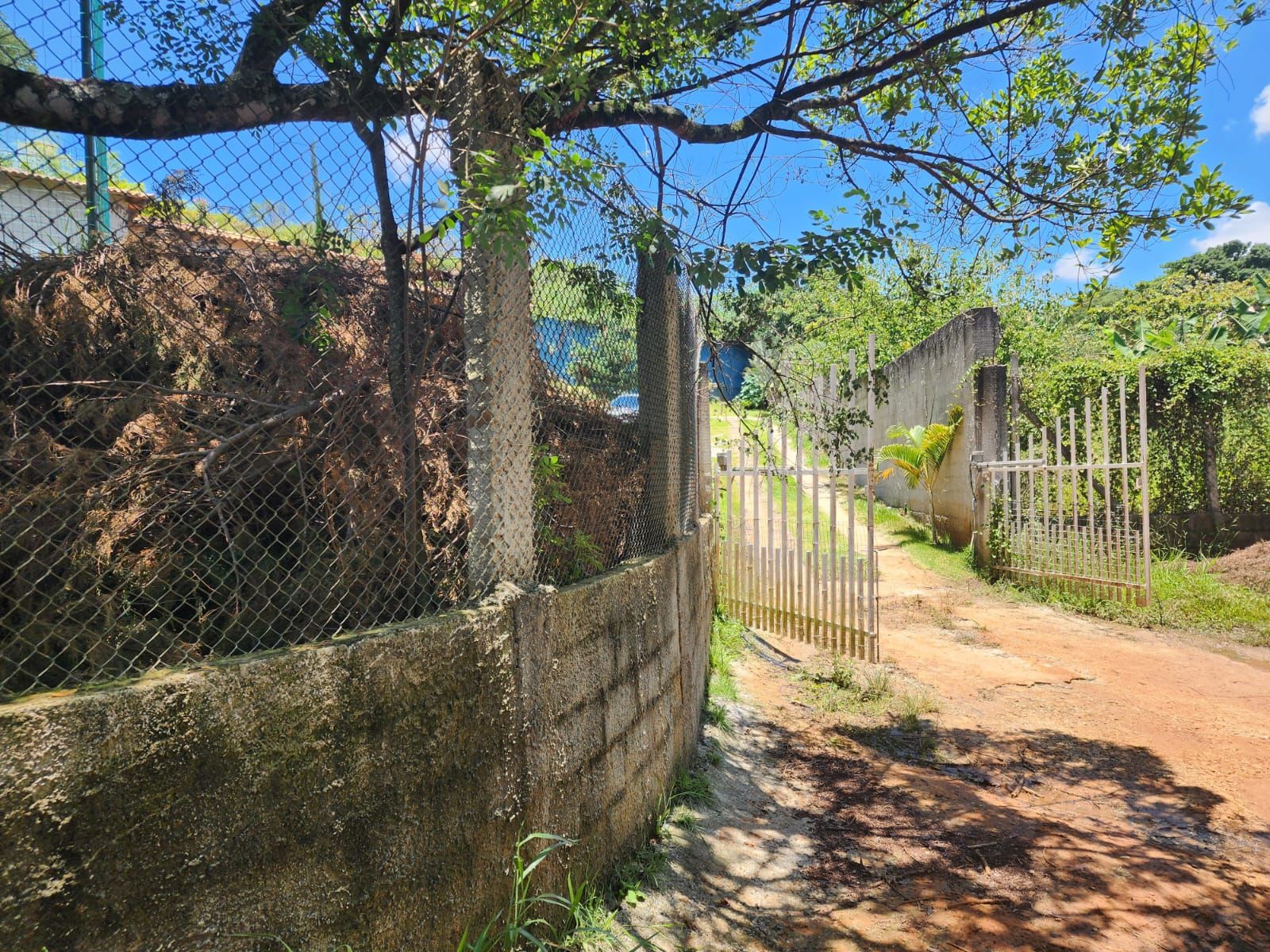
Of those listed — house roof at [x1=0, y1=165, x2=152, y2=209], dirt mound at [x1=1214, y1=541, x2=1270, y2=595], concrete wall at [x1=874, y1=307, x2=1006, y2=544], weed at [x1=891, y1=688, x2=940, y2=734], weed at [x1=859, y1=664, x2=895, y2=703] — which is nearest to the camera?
house roof at [x1=0, y1=165, x2=152, y2=209]

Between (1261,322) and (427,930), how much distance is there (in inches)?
582

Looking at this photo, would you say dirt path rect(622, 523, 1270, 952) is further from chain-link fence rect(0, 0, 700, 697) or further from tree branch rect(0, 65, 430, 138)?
tree branch rect(0, 65, 430, 138)

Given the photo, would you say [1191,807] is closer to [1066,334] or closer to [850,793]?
[850,793]

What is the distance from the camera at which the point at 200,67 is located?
2598 mm

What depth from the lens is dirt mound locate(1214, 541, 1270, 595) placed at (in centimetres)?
882

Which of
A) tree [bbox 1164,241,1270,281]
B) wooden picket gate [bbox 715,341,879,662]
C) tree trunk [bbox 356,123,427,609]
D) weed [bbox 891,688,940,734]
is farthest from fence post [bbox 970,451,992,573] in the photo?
tree [bbox 1164,241,1270,281]

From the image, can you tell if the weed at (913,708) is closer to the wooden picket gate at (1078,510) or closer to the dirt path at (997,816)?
the dirt path at (997,816)

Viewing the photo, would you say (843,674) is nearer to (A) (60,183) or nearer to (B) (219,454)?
(B) (219,454)

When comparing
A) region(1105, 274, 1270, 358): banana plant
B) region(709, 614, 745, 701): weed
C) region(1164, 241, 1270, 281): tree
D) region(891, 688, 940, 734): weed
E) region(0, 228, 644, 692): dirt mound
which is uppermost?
region(1164, 241, 1270, 281): tree

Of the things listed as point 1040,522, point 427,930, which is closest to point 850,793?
point 427,930

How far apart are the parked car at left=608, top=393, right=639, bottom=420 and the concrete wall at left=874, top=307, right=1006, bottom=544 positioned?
22.2ft

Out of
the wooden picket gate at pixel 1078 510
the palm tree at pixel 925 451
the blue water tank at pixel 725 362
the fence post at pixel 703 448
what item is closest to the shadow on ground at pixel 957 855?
the blue water tank at pixel 725 362

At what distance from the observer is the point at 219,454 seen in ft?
7.84

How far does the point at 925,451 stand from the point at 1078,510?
3641 millimetres
